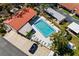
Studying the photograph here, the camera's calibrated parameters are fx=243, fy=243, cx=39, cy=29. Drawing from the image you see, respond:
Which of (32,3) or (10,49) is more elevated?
(32,3)

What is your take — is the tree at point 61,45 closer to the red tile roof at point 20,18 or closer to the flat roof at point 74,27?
the flat roof at point 74,27

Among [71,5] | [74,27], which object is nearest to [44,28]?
[74,27]

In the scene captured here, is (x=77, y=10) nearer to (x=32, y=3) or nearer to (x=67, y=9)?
(x=67, y=9)

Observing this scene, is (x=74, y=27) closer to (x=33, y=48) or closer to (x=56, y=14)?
(x=56, y=14)

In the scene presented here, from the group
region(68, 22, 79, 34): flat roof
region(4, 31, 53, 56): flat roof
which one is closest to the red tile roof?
region(4, 31, 53, 56): flat roof

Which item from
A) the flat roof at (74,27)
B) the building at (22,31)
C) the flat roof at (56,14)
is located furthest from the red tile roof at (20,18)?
the flat roof at (74,27)

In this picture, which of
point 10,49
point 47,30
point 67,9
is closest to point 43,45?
point 47,30
